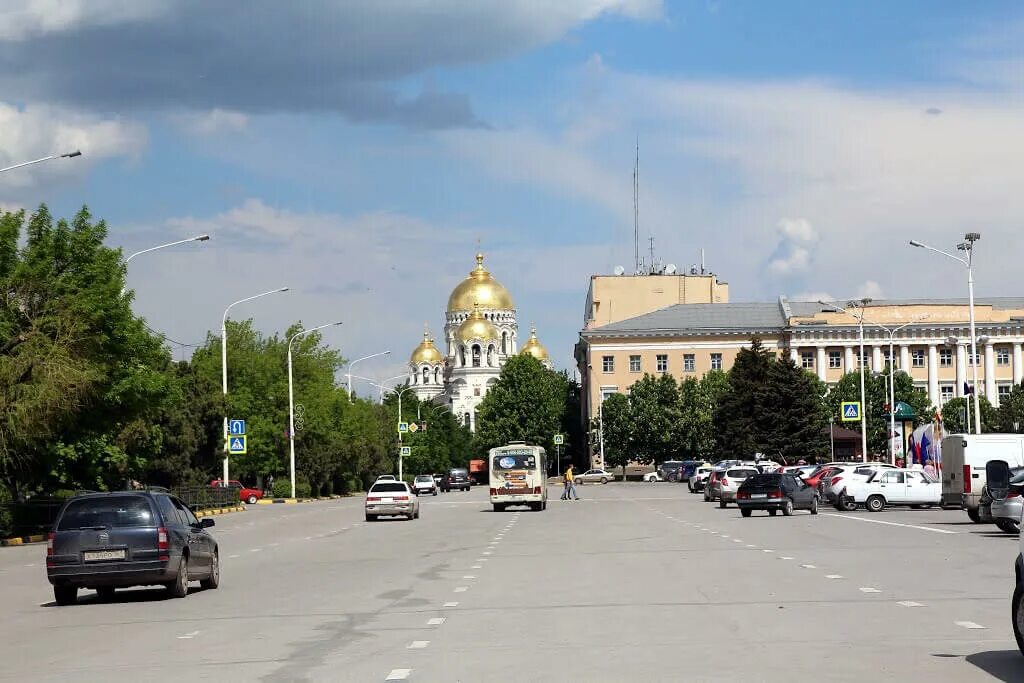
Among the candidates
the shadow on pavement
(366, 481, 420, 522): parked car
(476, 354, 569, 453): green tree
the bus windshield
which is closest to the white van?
(366, 481, 420, 522): parked car

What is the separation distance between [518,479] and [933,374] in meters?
91.4

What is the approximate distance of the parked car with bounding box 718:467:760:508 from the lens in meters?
58.7

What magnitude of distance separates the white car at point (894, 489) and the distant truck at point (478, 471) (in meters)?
112

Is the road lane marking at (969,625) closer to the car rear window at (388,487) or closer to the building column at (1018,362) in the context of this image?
the car rear window at (388,487)

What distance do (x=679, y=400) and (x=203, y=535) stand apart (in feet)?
380

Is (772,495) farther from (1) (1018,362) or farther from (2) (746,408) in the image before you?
(1) (1018,362)

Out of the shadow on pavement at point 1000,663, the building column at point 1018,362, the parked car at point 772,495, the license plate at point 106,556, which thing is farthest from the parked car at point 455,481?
the shadow on pavement at point 1000,663

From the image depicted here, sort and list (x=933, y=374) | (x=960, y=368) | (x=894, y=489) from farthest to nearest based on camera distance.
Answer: (x=933, y=374)
(x=960, y=368)
(x=894, y=489)

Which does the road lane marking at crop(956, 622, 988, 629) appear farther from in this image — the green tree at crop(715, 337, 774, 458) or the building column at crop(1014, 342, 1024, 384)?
the building column at crop(1014, 342, 1024, 384)

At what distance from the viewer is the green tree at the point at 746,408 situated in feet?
355

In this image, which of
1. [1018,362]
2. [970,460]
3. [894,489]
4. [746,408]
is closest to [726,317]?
[1018,362]

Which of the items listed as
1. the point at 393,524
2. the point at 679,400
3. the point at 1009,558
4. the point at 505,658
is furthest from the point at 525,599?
the point at 679,400

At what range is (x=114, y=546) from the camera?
64.5ft

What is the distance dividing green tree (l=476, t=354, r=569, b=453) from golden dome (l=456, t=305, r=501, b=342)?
3819 centimetres
